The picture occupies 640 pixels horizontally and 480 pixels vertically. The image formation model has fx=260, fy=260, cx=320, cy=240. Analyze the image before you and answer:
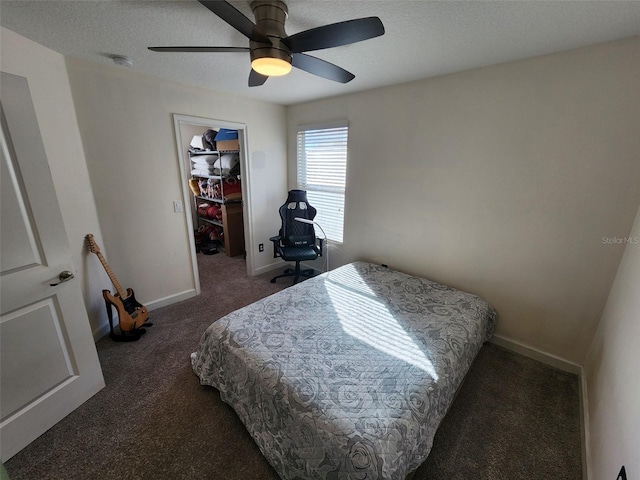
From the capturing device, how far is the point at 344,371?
1412 mm

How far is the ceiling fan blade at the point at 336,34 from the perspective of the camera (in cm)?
114

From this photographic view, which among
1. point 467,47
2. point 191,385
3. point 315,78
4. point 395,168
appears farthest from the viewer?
point 395,168

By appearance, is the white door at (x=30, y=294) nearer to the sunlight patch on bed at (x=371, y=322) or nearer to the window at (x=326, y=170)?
the sunlight patch on bed at (x=371, y=322)

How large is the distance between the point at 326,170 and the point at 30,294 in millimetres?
2818

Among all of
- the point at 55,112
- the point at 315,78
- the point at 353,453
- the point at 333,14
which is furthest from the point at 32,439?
the point at 315,78

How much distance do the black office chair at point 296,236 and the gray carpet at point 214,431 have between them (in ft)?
5.18

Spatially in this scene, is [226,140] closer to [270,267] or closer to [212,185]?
[212,185]

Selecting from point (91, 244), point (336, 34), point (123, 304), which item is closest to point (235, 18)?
point (336, 34)

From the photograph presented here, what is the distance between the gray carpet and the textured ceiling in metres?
2.28

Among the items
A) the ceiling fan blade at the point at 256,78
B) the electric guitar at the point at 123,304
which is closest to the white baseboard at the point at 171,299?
the electric guitar at the point at 123,304

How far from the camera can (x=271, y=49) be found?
4.37 ft

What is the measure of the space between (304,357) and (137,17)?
211 centimetres

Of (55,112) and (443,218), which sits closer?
(55,112)

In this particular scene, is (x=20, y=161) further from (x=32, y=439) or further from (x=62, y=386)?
(x=32, y=439)
